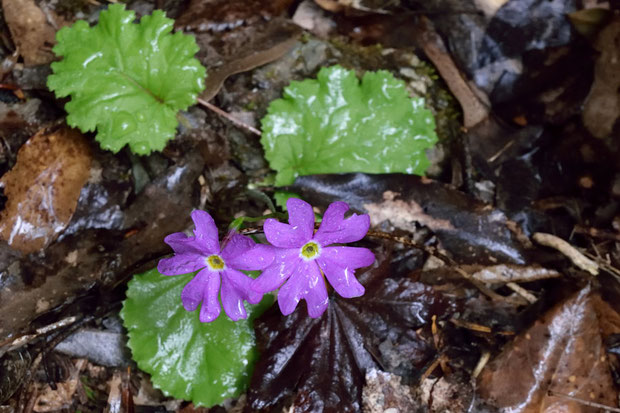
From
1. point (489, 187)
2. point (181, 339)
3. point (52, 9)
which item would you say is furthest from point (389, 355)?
point (52, 9)

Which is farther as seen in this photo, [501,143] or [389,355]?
[501,143]

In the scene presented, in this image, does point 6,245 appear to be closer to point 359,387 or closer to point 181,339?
point 181,339

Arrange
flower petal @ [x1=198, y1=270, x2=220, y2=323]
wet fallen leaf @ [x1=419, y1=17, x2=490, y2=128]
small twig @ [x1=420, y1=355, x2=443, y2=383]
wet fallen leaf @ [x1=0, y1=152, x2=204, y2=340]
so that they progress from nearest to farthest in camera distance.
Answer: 1. flower petal @ [x1=198, y1=270, x2=220, y2=323]
2. wet fallen leaf @ [x1=0, y1=152, x2=204, y2=340]
3. small twig @ [x1=420, y1=355, x2=443, y2=383]
4. wet fallen leaf @ [x1=419, y1=17, x2=490, y2=128]

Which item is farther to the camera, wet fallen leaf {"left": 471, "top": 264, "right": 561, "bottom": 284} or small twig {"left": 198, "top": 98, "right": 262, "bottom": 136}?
small twig {"left": 198, "top": 98, "right": 262, "bottom": 136}

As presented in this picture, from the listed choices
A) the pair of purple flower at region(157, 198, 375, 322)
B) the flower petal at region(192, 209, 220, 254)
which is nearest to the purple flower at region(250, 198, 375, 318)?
the pair of purple flower at region(157, 198, 375, 322)

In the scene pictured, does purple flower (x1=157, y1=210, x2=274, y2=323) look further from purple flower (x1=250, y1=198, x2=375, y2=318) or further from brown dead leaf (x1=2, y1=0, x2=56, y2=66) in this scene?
brown dead leaf (x1=2, y1=0, x2=56, y2=66)

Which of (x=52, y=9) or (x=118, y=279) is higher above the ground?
(x=52, y=9)
